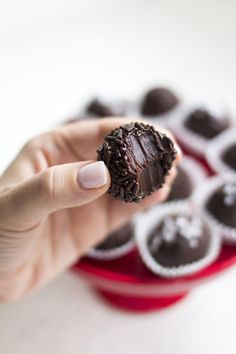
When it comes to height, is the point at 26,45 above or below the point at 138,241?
above

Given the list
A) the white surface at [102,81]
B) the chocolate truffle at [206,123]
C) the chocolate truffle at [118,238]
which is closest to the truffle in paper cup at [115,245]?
the chocolate truffle at [118,238]

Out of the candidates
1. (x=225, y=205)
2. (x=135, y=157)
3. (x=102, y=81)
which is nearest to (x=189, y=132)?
(x=225, y=205)

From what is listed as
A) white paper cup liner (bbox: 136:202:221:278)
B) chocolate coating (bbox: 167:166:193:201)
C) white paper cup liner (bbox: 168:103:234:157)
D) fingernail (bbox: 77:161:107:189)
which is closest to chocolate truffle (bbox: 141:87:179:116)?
white paper cup liner (bbox: 168:103:234:157)

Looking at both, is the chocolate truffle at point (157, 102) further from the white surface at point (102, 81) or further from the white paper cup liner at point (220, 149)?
the white surface at point (102, 81)

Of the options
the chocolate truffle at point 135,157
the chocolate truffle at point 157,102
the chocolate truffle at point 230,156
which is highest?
the chocolate truffle at point 135,157

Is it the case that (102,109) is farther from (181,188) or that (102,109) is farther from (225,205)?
(225,205)

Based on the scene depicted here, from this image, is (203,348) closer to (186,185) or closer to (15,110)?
(186,185)

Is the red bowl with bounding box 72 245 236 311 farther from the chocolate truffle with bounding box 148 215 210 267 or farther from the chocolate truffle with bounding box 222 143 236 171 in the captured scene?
the chocolate truffle with bounding box 222 143 236 171

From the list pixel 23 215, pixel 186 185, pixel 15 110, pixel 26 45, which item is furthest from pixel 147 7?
pixel 23 215
